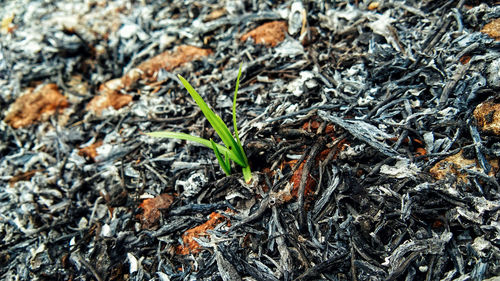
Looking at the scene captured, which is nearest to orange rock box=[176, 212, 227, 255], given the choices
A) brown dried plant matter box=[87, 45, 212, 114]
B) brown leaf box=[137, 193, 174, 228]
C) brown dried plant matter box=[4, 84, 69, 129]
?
brown leaf box=[137, 193, 174, 228]

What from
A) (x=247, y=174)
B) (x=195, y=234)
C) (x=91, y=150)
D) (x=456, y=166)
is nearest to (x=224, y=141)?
(x=247, y=174)

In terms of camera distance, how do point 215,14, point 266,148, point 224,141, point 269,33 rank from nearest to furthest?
point 224,141
point 266,148
point 269,33
point 215,14

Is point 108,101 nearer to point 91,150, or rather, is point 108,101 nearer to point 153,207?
point 91,150

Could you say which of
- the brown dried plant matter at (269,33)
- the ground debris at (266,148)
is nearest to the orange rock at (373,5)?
the ground debris at (266,148)

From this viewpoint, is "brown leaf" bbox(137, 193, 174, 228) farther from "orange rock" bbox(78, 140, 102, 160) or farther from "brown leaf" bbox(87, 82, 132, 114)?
"brown leaf" bbox(87, 82, 132, 114)

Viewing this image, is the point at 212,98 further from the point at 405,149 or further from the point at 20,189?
the point at 20,189

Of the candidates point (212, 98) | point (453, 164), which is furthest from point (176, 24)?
point (453, 164)
